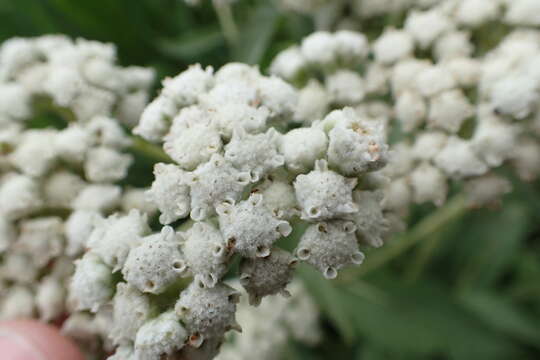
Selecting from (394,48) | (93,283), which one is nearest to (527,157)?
(394,48)

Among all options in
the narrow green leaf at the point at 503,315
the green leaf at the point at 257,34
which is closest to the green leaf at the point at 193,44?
the green leaf at the point at 257,34

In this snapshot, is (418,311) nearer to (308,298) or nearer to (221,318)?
(308,298)

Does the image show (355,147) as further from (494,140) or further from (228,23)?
(228,23)

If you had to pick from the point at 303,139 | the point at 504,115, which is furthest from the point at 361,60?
the point at 303,139

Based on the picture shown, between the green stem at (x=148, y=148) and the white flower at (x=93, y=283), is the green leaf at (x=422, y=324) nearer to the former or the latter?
the green stem at (x=148, y=148)

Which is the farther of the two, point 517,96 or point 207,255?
point 517,96

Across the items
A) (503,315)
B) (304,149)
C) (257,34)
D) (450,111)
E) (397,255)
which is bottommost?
(503,315)

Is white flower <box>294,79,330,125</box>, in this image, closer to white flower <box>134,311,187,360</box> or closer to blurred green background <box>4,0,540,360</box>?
blurred green background <box>4,0,540,360</box>
